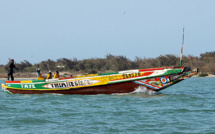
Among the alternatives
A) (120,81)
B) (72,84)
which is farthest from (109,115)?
(72,84)

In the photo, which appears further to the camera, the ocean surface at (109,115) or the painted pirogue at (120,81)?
the painted pirogue at (120,81)

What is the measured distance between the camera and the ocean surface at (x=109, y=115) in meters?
10.1

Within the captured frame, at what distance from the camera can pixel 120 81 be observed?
54.9ft

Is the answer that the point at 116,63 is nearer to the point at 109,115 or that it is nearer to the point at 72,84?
the point at 72,84

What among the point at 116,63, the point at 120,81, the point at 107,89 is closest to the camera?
the point at 120,81

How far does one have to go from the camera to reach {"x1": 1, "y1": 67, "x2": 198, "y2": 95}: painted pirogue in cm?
1652

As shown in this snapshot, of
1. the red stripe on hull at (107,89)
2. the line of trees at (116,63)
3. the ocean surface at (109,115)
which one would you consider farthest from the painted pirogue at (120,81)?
the line of trees at (116,63)

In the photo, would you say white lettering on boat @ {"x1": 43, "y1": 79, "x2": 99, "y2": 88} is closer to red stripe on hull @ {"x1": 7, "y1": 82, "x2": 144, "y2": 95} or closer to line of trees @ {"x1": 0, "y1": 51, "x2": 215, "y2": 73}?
red stripe on hull @ {"x1": 7, "y1": 82, "x2": 144, "y2": 95}

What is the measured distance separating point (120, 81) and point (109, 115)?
4629 millimetres

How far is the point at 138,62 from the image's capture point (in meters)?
57.8

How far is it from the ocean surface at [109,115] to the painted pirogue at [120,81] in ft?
1.36

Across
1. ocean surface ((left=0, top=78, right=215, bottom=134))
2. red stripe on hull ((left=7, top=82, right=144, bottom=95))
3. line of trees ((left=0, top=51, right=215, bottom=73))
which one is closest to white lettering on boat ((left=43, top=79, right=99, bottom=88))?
red stripe on hull ((left=7, top=82, right=144, bottom=95))

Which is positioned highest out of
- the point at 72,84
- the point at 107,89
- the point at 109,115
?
the point at 72,84

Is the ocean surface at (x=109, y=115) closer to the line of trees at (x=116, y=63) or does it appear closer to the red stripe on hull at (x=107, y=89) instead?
the red stripe on hull at (x=107, y=89)
